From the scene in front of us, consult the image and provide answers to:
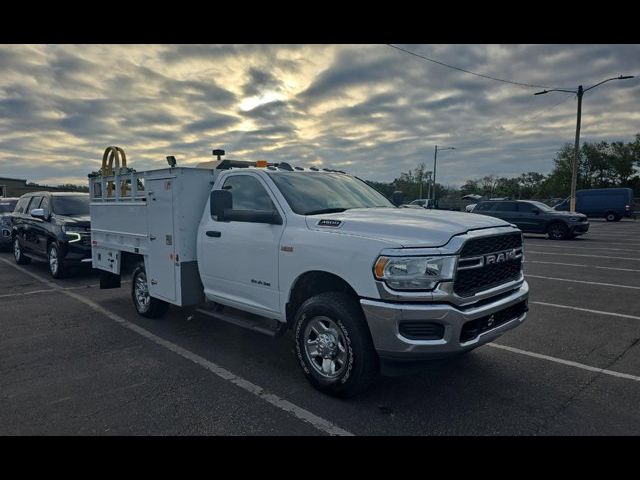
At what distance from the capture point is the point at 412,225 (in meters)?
3.41

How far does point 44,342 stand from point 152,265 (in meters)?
1.49

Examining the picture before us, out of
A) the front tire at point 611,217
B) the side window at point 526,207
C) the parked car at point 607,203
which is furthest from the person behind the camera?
the front tire at point 611,217

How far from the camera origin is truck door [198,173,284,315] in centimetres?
416

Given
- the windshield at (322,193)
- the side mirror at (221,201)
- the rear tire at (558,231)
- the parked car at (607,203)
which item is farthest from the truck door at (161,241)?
the parked car at (607,203)

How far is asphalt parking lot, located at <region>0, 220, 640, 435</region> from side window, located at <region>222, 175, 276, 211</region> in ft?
5.32

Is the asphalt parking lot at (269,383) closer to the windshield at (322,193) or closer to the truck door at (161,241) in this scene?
the truck door at (161,241)

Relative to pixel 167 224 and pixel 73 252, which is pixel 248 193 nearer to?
pixel 167 224

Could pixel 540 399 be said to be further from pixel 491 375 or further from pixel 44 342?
pixel 44 342

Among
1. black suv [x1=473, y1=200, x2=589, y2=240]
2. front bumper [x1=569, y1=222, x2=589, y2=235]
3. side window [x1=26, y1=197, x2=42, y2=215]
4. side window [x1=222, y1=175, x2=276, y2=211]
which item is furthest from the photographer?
black suv [x1=473, y1=200, x2=589, y2=240]

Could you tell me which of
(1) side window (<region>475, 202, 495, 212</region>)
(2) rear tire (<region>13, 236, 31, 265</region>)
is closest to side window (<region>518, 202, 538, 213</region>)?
(1) side window (<region>475, 202, 495, 212</region>)

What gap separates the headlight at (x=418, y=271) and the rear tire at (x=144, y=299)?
3.99 m

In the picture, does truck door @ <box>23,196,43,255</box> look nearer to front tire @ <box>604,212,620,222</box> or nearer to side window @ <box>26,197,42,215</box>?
side window @ <box>26,197,42,215</box>

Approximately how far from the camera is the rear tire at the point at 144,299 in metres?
6.00

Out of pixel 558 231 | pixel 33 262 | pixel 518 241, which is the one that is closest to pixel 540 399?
pixel 518 241
